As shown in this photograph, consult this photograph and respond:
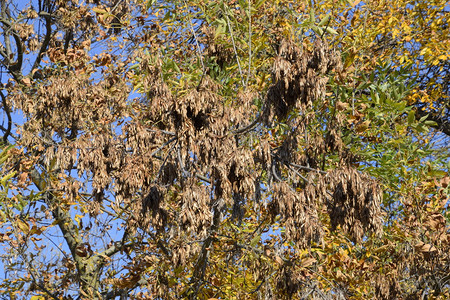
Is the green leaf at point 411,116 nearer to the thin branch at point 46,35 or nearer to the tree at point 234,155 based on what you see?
the tree at point 234,155

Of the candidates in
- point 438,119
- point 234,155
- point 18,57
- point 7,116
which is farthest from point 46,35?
point 438,119

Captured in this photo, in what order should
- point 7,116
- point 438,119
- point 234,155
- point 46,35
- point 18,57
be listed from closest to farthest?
point 234,155
point 7,116
point 18,57
point 46,35
point 438,119

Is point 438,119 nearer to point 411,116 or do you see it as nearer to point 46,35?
point 411,116

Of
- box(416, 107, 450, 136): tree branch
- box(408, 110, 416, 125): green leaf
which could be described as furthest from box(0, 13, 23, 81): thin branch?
box(416, 107, 450, 136): tree branch

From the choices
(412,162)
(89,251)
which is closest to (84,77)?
(89,251)

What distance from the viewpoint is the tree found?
4.72m

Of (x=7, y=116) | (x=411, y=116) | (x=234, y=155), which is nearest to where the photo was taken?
(x=234, y=155)

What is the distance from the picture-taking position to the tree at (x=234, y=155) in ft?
15.5

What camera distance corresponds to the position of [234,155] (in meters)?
4.61

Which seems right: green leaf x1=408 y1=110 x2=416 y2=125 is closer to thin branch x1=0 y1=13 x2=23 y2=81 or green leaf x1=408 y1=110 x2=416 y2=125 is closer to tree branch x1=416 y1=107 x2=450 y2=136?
tree branch x1=416 y1=107 x2=450 y2=136

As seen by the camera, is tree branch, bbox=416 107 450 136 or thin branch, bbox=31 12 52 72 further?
tree branch, bbox=416 107 450 136

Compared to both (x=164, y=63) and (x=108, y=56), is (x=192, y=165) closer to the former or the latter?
(x=164, y=63)

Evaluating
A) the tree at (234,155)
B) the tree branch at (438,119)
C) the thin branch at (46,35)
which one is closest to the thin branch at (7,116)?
the tree at (234,155)

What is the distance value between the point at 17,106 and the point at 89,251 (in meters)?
2.37
